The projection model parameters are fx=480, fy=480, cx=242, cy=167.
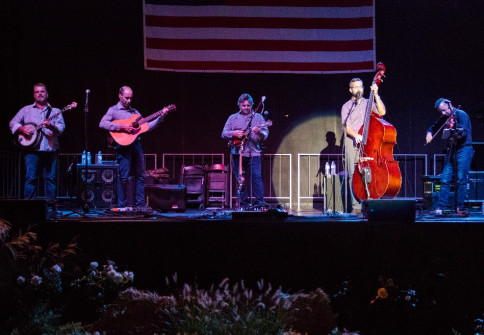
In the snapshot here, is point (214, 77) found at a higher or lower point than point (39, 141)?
higher

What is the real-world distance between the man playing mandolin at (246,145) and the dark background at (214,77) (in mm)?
2674

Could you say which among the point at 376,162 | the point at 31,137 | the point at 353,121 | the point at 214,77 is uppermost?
the point at 214,77

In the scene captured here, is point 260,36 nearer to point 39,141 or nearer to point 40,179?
point 39,141

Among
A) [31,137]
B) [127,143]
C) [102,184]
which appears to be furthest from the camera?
[102,184]

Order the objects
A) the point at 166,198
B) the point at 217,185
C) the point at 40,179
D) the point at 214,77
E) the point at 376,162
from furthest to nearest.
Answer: the point at 214,77
the point at 40,179
the point at 217,185
the point at 166,198
the point at 376,162

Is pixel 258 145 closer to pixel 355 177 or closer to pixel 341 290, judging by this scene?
pixel 355 177

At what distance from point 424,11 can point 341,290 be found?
8.68 m

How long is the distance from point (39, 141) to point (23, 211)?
2.88 metres

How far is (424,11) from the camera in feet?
37.2

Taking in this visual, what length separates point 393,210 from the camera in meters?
5.35

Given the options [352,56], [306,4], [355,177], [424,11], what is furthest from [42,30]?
[424,11]

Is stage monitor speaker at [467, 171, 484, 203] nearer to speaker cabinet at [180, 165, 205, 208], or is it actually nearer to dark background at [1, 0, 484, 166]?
dark background at [1, 0, 484, 166]

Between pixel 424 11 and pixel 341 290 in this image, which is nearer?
pixel 341 290

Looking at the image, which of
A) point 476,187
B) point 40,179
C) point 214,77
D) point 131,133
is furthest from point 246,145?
point 40,179
